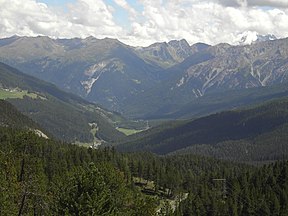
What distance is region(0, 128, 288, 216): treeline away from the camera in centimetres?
6384

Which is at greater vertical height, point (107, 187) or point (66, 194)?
point (107, 187)

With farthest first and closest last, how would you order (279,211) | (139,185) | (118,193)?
(139,185)
(279,211)
(118,193)

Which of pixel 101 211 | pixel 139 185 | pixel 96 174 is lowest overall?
pixel 101 211

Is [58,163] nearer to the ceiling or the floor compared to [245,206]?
nearer to the ceiling

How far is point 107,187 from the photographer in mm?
70000

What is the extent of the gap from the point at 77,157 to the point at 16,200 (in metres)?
95.3

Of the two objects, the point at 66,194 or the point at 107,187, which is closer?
the point at 66,194

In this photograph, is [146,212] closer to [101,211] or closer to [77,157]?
[101,211]

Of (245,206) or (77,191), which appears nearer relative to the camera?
(77,191)

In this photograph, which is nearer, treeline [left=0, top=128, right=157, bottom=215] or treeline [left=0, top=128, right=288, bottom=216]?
treeline [left=0, top=128, right=157, bottom=215]

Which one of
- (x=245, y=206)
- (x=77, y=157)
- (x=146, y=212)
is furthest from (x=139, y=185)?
(x=146, y=212)

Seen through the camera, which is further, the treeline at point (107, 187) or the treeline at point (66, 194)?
the treeline at point (107, 187)

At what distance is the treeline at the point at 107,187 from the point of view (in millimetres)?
63844

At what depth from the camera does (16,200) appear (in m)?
80.4
